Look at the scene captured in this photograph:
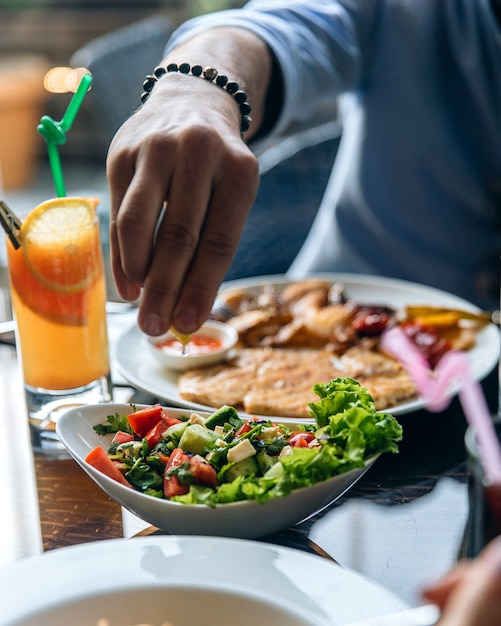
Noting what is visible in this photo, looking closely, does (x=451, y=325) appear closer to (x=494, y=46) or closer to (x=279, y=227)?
(x=494, y=46)

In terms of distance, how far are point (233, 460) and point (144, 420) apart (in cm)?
17

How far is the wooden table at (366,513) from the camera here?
898mm

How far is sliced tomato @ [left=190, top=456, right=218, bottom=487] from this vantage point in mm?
868

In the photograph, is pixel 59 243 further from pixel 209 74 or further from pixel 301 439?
pixel 301 439

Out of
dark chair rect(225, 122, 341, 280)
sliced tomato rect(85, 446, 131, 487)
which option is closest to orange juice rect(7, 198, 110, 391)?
sliced tomato rect(85, 446, 131, 487)

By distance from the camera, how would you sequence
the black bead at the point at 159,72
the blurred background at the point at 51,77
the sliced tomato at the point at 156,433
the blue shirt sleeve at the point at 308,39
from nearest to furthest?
the sliced tomato at the point at 156,433
the black bead at the point at 159,72
the blue shirt sleeve at the point at 308,39
the blurred background at the point at 51,77

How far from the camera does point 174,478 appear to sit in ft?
2.88

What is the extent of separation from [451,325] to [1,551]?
89 centimetres

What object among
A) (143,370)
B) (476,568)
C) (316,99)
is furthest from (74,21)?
(476,568)

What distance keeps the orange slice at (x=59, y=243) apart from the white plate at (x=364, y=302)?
0.21 m

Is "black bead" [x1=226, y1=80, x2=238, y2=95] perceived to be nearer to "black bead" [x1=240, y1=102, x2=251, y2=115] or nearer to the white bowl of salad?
"black bead" [x1=240, y1=102, x2=251, y2=115]

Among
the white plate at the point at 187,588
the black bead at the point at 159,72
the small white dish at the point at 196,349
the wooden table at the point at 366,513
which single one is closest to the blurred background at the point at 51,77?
the small white dish at the point at 196,349

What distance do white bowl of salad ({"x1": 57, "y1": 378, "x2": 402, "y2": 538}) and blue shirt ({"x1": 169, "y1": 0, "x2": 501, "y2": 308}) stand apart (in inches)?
40.4

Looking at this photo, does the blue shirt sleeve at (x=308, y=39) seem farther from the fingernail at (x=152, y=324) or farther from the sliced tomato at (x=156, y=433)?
the sliced tomato at (x=156, y=433)
